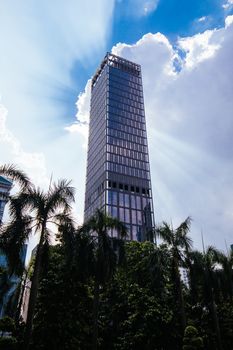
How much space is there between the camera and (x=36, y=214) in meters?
19.1

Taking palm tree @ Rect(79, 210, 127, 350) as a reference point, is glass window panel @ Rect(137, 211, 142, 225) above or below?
above

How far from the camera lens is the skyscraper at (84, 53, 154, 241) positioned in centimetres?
9612

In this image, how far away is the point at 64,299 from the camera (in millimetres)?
23641

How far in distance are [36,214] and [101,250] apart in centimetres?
667

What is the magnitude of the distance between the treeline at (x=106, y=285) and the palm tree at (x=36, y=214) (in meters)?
0.06

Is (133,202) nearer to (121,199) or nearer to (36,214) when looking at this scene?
(121,199)

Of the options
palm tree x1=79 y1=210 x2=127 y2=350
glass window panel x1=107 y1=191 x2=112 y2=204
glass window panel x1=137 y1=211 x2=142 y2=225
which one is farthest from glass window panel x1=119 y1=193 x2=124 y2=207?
palm tree x1=79 y1=210 x2=127 y2=350

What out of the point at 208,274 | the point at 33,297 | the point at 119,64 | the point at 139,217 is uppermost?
the point at 119,64

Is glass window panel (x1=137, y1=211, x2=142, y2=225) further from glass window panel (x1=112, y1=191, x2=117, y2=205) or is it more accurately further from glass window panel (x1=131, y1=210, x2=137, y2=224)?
glass window panel (x1=112, y1=191, x2=117, y2=205)

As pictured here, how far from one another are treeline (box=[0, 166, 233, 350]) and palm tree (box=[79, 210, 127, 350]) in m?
0.08

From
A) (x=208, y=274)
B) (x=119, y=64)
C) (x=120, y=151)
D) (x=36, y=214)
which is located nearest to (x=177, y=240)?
(x=208, y=274)

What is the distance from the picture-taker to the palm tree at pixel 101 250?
22.6 m

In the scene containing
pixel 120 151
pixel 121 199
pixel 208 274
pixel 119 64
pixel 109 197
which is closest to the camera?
pixel 208 274

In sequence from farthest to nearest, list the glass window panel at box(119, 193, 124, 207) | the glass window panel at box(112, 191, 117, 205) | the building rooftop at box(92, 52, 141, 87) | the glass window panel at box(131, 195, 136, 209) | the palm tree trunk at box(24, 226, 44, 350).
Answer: the building rooftop at box(92, 52, 141, 87) → the glass window panel at box(131, 195, 136, 209) → the glass window panel at box(119, 193, 124, 207) → the glass window panel at box(112, 191, 117, 205) → the palm tree trunk at box(24, 226, 44, 350)
